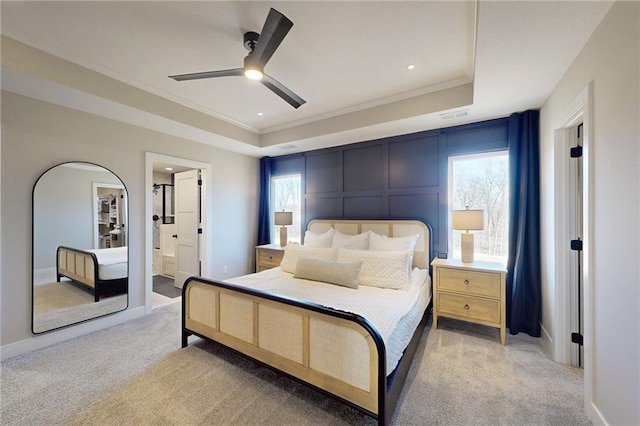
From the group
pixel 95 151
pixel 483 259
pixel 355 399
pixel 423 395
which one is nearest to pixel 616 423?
pixel 423 395

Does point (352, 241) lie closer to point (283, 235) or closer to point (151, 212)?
point (283, 235)

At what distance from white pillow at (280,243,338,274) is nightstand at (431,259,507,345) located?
126 centimetres

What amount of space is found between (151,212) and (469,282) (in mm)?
4210

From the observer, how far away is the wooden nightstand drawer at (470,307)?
2697mm

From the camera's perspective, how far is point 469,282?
111 inches

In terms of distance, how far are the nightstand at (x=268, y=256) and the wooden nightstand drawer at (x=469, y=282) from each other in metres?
2.58

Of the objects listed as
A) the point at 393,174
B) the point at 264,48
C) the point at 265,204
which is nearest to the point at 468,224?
the point at 393,174

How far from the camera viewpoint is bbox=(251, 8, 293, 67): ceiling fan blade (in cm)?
153

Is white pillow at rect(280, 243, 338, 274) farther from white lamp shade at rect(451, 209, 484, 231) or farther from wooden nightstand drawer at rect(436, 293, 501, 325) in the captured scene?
white lamp shade at rect(451, 209, 484, 231)

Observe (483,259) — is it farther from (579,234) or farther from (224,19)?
(224,19)

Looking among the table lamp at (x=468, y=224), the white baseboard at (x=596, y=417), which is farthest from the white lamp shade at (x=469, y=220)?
the white baseboard at (x=596, y=417)

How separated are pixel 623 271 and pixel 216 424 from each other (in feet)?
8.43

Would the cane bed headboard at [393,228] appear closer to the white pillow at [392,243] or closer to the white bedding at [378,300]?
the white pillow at [392,243]

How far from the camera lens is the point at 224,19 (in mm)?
1934
